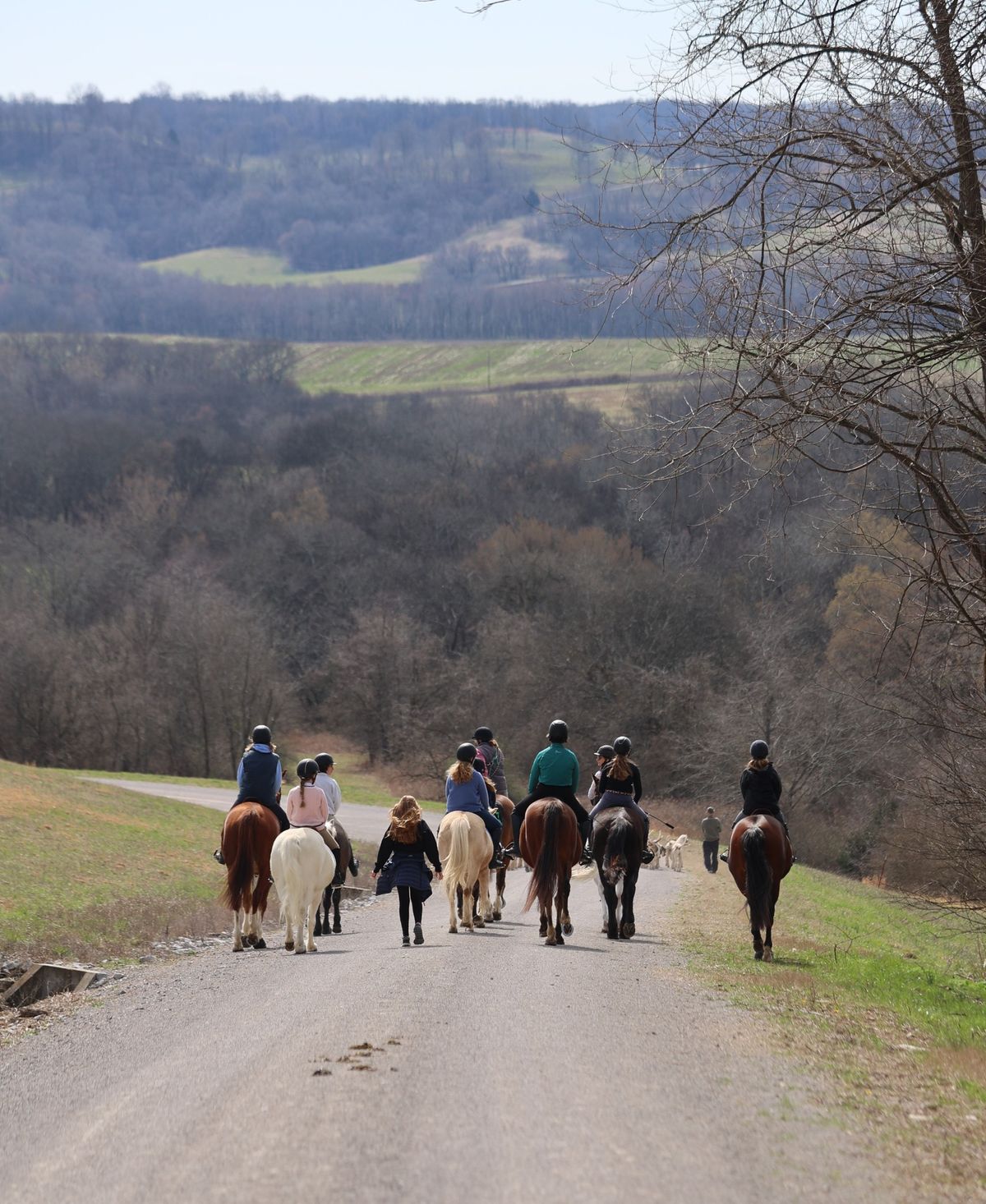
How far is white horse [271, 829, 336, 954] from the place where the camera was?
16906 mm

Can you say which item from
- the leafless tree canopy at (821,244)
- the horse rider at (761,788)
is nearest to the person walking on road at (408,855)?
the horse rider at (761,788)

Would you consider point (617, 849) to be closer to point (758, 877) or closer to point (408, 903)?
point (758, 877)

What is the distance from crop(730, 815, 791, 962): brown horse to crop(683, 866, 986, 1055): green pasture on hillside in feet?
1.31

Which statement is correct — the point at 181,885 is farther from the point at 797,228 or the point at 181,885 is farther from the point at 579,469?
the point at 579,469

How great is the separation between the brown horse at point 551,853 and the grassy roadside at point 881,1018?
165cm

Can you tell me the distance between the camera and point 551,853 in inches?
676

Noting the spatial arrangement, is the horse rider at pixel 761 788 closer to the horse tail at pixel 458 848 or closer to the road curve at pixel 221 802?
the horse tail at pixel 458 848

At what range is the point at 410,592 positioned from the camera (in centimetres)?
10525

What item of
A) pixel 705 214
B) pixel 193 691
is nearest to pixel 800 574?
pixel 193 691

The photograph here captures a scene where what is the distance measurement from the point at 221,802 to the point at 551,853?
1337 inches

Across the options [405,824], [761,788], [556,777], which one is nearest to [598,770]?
[556,777]

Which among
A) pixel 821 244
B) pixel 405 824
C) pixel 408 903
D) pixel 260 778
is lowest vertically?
pixel 408 903

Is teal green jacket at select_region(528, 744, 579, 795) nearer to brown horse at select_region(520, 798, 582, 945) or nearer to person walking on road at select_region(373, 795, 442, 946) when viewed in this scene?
brown horse at select_region(520, 798, 582, 945)

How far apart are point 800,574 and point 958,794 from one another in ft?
216
